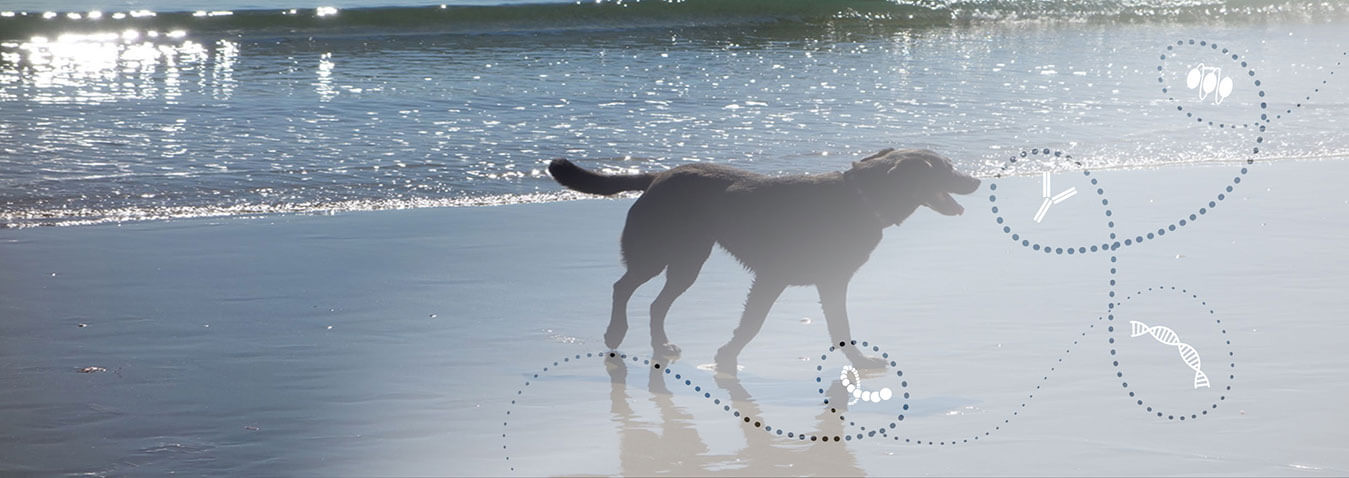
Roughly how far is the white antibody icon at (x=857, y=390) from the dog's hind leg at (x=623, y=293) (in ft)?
2.58

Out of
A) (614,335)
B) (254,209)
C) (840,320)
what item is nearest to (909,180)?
(840,320)

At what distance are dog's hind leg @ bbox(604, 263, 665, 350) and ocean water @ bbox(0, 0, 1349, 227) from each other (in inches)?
152

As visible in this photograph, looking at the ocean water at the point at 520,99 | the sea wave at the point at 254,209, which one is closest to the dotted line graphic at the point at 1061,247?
the sea wave at the point at 254,209

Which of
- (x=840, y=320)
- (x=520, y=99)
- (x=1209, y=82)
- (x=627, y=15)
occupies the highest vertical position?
(x=840, y=320)

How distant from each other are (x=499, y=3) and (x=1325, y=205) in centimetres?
1818

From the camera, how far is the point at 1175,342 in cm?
568

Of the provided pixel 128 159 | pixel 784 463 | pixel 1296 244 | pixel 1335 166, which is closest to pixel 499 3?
pixel 128 159

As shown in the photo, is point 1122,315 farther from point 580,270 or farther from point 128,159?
point 128,159

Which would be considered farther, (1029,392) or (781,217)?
(781,217)

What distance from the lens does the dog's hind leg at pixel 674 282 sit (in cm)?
544

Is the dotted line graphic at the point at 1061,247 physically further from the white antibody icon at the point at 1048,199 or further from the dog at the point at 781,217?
the dog at the point at 781,217

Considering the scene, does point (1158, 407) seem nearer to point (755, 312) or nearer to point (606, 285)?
point (755, 312)

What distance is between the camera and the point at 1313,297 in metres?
6.34

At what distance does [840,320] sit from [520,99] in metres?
8.79
